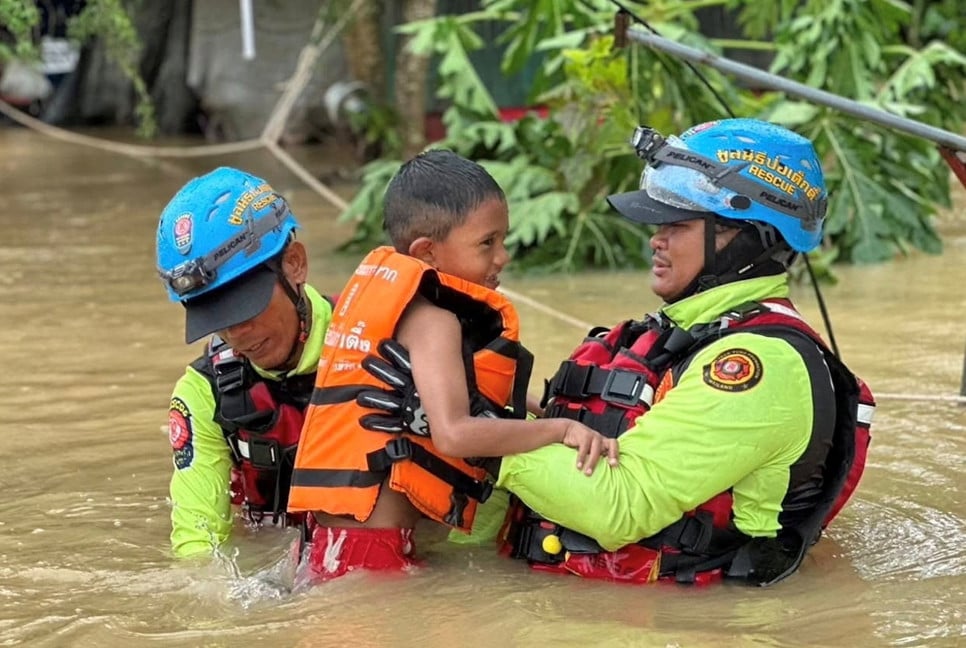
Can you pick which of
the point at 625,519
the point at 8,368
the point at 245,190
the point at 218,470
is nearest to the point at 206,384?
the point at 218,470

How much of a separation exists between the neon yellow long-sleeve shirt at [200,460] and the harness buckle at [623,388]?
0.87 metres

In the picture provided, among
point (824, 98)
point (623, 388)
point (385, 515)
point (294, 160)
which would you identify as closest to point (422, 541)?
point (385, 515)

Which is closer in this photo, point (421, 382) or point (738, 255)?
point (421, 382)

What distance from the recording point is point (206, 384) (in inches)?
170

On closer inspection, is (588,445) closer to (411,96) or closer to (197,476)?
(197,476)

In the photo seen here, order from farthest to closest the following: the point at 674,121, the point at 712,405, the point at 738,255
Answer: the point at 674,121, the point at 738,255, the point at 712,405

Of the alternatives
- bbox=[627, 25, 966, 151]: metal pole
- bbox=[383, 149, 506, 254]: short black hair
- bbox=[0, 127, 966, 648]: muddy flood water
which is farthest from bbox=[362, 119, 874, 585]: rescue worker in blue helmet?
bbox=[627, 25, 966, 151]: metal pole

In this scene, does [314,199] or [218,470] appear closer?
[218,470]

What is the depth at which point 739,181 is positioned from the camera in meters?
3.79

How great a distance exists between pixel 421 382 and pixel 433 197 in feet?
1.62

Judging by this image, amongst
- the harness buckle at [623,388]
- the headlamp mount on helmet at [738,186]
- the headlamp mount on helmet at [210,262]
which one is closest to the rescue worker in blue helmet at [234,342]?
the headlamp mount on helmet at [210,262]

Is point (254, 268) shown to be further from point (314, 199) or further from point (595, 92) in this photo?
point (314, 199)

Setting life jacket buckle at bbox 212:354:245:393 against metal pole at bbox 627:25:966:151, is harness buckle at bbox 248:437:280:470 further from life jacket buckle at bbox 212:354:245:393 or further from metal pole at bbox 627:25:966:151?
metal pole at bbox 627:25:966:151

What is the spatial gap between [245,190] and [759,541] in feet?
5.28
